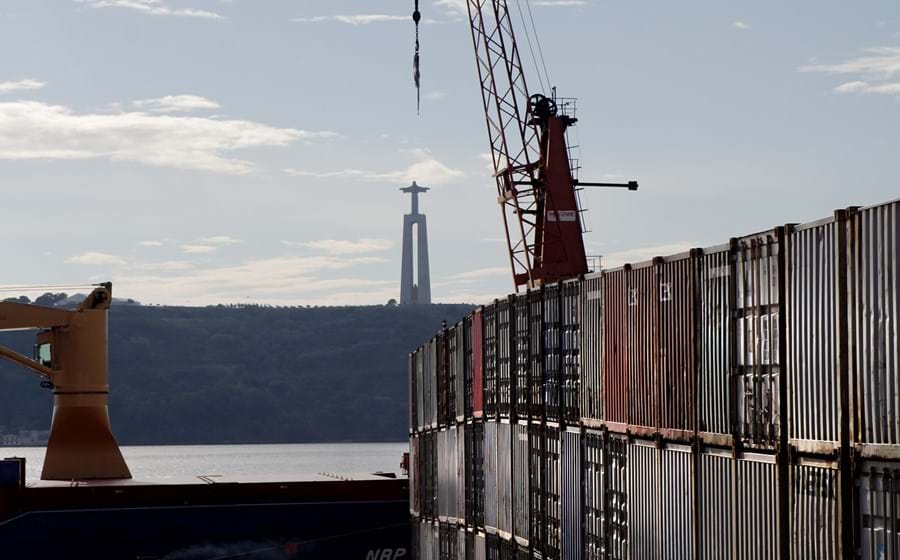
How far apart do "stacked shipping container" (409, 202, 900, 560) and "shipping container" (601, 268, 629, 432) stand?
59 millimetres

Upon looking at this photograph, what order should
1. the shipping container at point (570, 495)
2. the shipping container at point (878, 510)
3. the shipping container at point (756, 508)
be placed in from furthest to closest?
the shipping container at point (570, 495) < the shipping container at point (756, 508) < the shipping container at point (878, 510)

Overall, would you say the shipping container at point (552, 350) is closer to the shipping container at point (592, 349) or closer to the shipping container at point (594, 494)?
the shipping container at point (592, 349)

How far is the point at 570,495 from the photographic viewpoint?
2911 centimetres

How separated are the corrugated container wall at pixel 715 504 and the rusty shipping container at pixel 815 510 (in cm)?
195

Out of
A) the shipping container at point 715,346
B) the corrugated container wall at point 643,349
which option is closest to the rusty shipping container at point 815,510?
the shipping container at point 715,346

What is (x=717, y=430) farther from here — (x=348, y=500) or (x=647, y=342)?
(x=348, y=500)

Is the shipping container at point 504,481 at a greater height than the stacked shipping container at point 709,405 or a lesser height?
lesser

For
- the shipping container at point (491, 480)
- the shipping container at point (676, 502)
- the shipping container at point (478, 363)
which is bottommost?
the shipping container at point (491, 480)

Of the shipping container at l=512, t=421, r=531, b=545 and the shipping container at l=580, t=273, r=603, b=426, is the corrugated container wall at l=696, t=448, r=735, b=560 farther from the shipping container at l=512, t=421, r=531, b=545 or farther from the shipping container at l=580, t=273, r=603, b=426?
the shipping container at l=512, t=421, r=531, b=545

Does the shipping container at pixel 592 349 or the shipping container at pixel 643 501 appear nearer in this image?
the shipping container at pixel 643 501

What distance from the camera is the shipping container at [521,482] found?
108ft

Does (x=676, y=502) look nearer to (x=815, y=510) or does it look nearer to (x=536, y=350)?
(x=815, y=510)

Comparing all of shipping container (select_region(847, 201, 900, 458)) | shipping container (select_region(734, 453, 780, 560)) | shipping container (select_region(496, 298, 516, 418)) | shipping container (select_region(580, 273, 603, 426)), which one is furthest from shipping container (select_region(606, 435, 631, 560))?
shipping container (select_region(847, 201, 900, 458))

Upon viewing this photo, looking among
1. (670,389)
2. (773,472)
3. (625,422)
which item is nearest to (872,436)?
(773,472)
